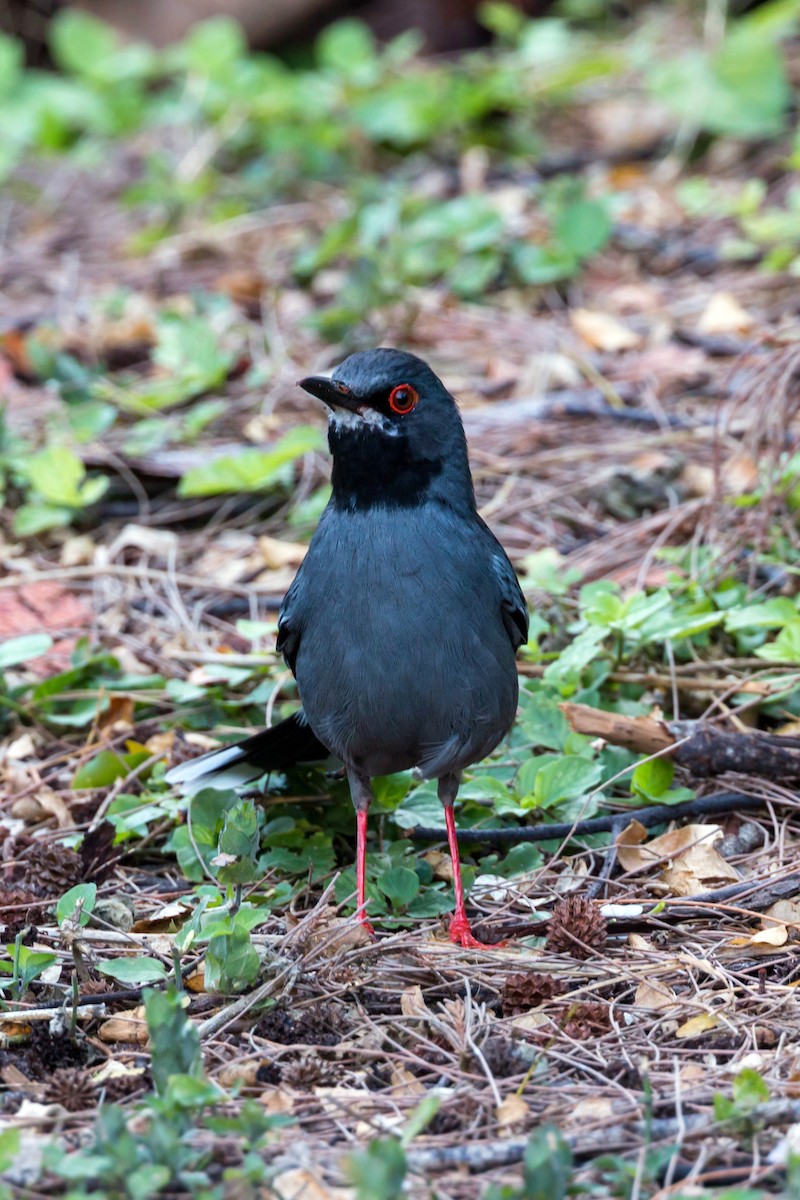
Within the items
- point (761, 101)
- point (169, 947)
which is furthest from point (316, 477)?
point (761, 101)

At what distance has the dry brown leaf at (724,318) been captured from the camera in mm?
7523

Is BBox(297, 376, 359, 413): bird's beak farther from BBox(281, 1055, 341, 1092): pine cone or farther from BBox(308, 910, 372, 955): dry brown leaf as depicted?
BBox(281, 1055, 341, 1092): pine cone

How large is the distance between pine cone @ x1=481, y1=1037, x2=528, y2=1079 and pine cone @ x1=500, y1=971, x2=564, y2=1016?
25cm

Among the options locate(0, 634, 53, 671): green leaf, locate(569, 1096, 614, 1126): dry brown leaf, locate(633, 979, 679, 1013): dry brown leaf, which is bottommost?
locate(633, 979, 679, 1013): dry brown leaf

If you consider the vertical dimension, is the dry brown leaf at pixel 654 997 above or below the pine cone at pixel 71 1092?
below

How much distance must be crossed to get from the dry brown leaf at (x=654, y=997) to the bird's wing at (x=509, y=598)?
3.91 ft

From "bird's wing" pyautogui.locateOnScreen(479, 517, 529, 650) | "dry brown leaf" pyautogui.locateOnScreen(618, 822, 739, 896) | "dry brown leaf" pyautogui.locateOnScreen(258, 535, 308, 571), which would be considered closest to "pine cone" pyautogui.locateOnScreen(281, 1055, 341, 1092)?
"dry brown leaf" pyautogui.locateOnScreen(618, 822, 739, 896)

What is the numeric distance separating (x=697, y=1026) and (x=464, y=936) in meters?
0.77

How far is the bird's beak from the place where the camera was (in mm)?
4062

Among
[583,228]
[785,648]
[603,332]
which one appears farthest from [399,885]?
[583,228]

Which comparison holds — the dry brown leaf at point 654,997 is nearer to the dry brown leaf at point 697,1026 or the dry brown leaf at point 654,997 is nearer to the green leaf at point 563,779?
the dry brown leaf at point 697,1026

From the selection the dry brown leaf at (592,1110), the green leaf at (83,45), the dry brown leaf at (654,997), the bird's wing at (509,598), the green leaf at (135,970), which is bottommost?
the dry brown leaf at (654,997)

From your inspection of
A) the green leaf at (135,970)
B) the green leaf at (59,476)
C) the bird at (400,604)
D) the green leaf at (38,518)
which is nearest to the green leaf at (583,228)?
the green leaf at (59,476)

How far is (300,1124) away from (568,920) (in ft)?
3.60
